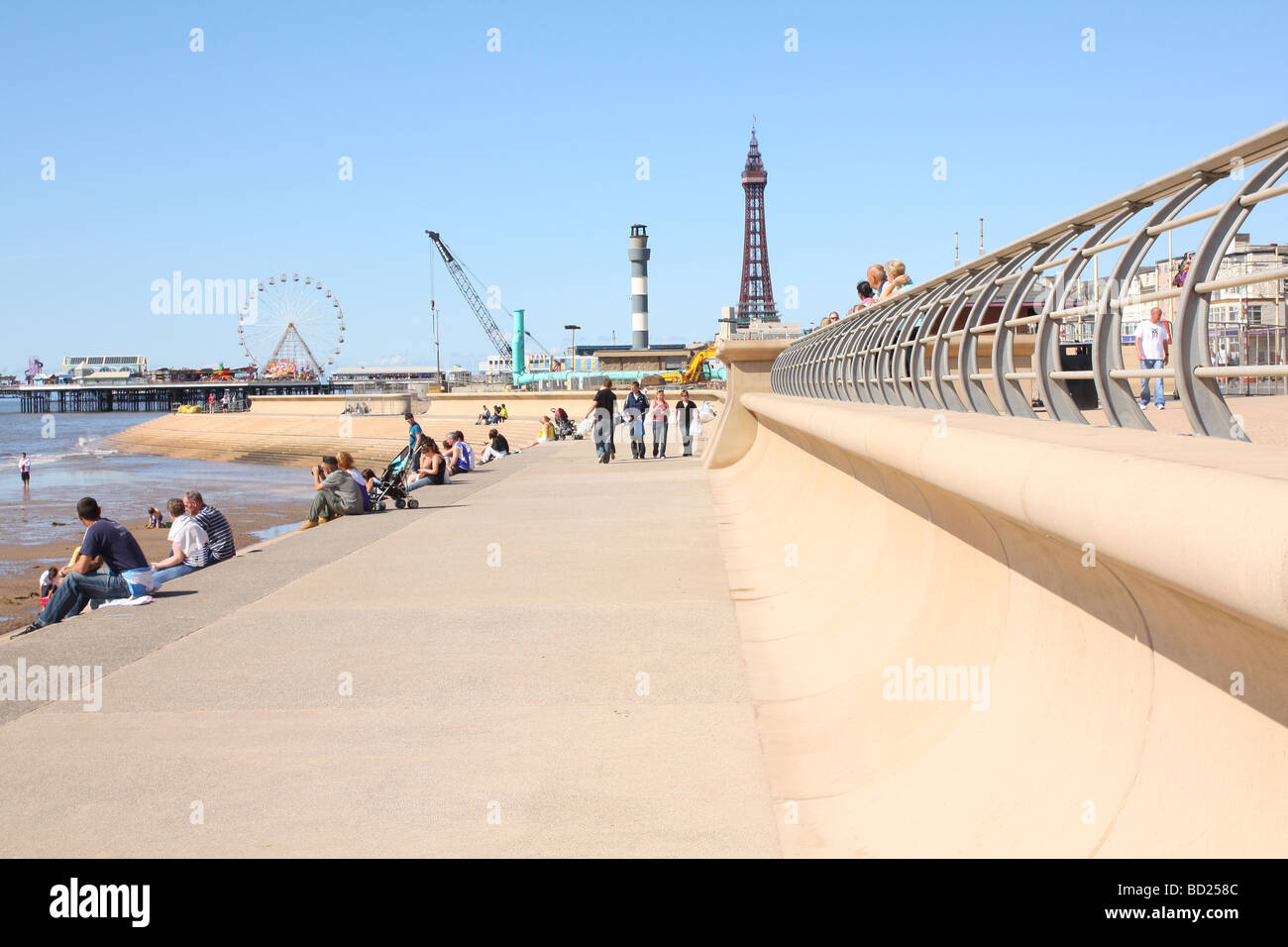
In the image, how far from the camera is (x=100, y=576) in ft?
28.6

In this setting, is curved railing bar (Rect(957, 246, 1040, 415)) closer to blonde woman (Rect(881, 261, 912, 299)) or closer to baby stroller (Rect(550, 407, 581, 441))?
blonde woman (Rect(881, 261, 912, 299))

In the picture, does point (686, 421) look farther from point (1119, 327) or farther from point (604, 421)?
point (1119, 327)

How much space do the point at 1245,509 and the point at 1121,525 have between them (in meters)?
0.45

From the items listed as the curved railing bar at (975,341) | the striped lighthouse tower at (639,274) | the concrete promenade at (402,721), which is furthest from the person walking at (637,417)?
the striped lighthouse tower at (639,274)

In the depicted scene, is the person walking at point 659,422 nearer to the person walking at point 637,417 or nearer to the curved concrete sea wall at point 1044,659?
the person walking at point 637,417

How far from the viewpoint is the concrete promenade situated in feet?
13.4

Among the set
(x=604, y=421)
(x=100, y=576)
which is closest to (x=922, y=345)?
(x=100, y=576)

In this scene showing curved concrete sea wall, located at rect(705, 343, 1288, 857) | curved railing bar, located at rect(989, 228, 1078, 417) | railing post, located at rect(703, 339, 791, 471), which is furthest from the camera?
railing post, located at rect(703, 339, 791, 471)

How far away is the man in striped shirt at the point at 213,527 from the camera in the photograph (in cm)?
1099

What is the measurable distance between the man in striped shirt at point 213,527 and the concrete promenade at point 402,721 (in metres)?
0.92

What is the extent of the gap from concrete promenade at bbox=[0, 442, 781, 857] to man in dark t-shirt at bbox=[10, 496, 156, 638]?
372 millimetres

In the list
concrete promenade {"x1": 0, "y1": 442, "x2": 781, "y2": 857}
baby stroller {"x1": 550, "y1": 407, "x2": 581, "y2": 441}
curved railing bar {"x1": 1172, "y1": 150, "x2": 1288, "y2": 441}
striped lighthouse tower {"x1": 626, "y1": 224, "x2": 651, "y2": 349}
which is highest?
striped lighthouse tower {"x1": 626, "y1": 224, "x2": 651, "y2": 349}

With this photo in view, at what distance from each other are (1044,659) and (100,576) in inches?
286

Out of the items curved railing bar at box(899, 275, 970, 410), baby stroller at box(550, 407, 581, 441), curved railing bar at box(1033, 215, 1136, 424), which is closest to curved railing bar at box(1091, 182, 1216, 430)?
curved railing bar at box(1033, 215, 1136, 424)
